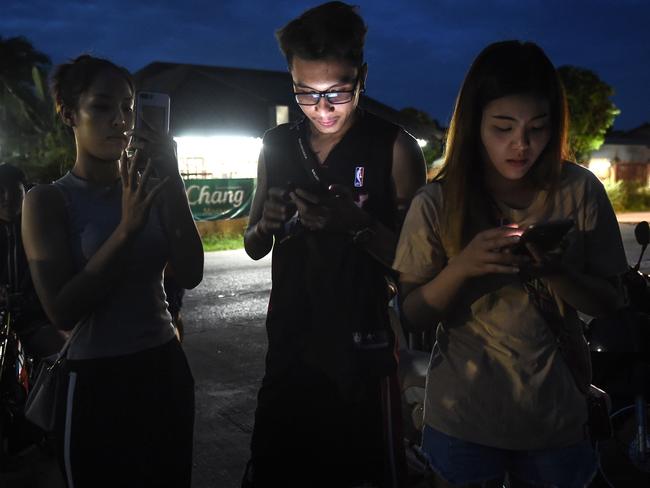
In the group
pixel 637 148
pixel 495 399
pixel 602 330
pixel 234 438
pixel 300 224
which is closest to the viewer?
pixel 495 399

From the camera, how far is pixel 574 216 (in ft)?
6.30

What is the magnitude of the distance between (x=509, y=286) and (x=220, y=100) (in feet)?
83.9

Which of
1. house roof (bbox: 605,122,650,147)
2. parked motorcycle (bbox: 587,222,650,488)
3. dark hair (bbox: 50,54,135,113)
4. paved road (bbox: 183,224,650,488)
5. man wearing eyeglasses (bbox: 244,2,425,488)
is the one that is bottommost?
paved road (bbox: 183,224,650,488)

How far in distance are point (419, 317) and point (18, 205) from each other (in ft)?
11.1

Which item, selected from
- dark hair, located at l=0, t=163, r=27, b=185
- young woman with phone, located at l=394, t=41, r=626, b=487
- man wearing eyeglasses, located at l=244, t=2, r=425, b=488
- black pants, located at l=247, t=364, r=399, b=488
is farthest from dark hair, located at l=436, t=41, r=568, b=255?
dark hair, located at l=0, t=163, r=27, b=185

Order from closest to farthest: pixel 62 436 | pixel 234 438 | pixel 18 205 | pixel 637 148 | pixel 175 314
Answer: pixel 62 436
pixel 175 314
pixel 18 205
pixel 234 438
pixel 637 148

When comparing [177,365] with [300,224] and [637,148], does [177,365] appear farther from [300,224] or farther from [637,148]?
[637,148]

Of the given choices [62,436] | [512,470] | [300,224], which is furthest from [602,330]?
[62,436]

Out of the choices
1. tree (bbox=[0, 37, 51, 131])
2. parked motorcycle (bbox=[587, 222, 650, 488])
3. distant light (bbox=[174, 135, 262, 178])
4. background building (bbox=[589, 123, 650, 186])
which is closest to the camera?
parked motorcycle (bbox=[587, 222, 650, 488])

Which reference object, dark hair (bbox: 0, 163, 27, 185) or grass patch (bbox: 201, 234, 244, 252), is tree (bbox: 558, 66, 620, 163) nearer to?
grass patch (bbox: 201, 234, 244, 252)

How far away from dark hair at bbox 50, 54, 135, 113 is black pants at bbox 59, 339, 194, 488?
0.85 meters

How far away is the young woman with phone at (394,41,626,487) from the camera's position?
1880mm

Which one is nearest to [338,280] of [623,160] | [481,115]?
[481,115]

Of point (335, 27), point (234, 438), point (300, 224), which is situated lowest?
point (234, 438)
